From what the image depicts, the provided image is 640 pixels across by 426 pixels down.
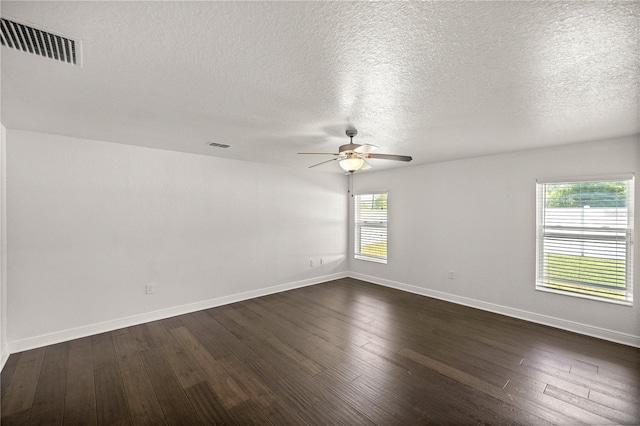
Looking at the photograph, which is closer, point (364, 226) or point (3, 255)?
point (3, 255)

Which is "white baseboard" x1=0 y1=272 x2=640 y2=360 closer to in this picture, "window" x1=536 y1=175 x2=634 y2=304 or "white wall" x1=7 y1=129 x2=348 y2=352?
"white wall" x1=7 y1=129 x2=348 y2=352

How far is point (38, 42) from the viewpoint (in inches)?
58.8

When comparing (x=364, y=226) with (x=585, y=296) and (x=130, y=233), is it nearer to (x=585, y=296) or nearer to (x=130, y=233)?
(x=585, y=296)

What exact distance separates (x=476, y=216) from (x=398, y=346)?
258 cm

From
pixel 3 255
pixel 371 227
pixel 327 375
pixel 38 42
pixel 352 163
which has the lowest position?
pixel 327 375

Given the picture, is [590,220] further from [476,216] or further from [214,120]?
[214,120]

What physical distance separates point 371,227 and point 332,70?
468 cm

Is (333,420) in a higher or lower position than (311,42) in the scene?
lower

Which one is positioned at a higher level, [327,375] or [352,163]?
[352,163]

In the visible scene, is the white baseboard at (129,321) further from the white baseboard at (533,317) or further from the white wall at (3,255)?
the white baseboard at (533,317)

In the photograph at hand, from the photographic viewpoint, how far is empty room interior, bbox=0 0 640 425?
1.52 metres

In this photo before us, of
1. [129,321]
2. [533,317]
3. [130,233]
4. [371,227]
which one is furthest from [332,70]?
[371,227]

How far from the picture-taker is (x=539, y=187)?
3.87 meters

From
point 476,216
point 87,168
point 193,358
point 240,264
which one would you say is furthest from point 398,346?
point 87,168
